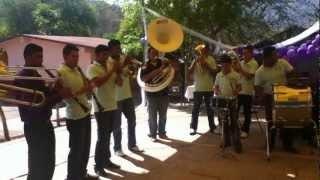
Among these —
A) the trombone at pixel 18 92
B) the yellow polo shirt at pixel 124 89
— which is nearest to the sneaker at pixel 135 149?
the yellow polo shirt at pixel 124 89

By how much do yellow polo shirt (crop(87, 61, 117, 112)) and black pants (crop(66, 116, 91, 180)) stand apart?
77 cm

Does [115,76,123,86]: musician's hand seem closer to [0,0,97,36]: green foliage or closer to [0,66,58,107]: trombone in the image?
[0,66,58,107]: trombone

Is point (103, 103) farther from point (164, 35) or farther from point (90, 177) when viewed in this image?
point (164, 35)

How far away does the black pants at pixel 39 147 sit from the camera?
16.3ft

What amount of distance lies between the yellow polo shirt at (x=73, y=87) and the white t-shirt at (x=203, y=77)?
381 centimetres

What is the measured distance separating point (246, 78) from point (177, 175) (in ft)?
8.93

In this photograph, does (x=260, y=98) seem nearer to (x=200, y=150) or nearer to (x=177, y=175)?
(x=200, y=150)

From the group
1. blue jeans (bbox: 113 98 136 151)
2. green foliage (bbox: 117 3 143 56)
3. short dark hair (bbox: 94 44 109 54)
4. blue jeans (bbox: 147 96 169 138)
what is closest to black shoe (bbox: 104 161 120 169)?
blue jeans (bbox: 113 98 136 151)

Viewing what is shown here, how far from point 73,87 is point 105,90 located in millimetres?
1139

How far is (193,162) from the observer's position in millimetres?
7227

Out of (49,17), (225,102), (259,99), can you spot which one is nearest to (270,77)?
(259,99)

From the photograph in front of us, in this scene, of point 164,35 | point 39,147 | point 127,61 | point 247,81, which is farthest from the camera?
point 247,81

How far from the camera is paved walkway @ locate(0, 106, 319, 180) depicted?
21.4ft

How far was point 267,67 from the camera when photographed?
7.85 m
